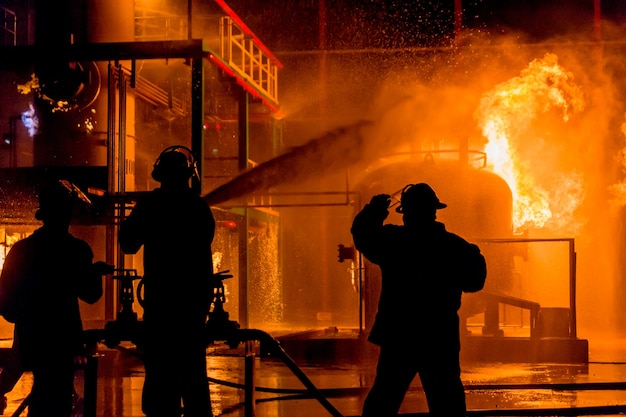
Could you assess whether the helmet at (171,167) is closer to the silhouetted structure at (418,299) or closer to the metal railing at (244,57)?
the silhouetted structure at (418,299)

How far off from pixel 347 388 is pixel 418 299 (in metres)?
4.22

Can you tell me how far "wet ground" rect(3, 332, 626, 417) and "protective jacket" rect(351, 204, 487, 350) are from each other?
83cm

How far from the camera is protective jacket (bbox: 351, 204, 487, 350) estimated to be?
4.96 meters

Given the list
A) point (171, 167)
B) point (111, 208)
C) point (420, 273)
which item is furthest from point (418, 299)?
point (111, 208)

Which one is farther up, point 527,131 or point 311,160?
point 527,131

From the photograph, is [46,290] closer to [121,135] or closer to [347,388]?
[347,388]

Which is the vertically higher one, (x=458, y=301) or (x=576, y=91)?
(x=576, y=91)

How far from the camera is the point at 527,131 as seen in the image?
19.2 metres

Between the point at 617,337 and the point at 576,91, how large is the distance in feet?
19.8

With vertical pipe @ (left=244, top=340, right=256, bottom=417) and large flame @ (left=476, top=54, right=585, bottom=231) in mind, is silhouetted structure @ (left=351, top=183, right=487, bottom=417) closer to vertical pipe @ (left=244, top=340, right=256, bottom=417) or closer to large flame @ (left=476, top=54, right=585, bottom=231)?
vertical pipe @ (left=244, top=340, right=256, bottom=417)

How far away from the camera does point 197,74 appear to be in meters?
14.6

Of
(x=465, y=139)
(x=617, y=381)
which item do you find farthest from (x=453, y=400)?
(x=465, y=139)

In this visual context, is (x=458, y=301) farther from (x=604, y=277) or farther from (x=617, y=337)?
(x=604, y=277)

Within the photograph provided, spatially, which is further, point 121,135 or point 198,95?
point 121,135
